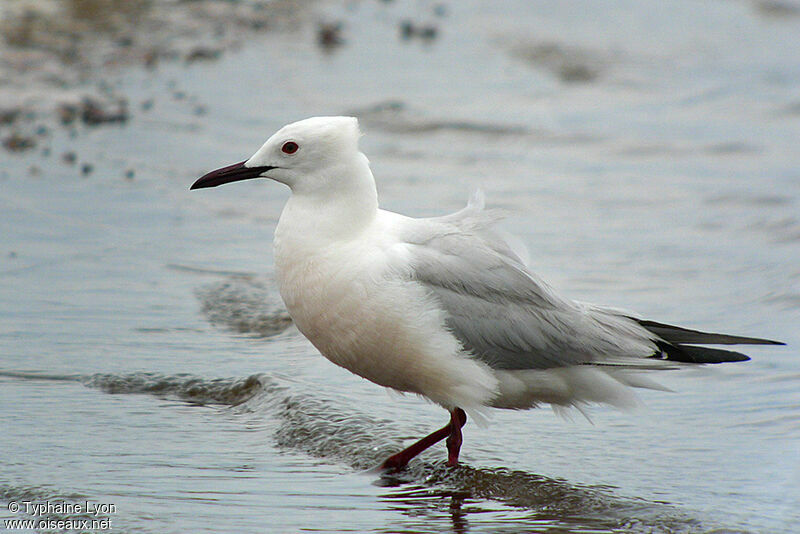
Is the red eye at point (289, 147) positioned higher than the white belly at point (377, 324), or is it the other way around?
the red eye at point (289, 147)

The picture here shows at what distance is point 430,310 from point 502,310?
0.37 meters

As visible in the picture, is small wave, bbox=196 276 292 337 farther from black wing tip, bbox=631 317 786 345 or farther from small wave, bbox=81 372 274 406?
black wing tip, bbox=631 317 786 345

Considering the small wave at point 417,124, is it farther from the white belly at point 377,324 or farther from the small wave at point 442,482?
the white belly at point 377,324

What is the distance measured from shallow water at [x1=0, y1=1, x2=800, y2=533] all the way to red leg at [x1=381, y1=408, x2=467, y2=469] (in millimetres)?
83

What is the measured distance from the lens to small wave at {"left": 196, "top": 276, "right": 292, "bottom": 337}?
7.12 meters

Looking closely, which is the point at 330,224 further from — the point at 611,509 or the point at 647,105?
the point at 647,105

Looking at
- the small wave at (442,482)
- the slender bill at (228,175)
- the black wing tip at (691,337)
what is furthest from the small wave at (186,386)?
the black wing tip at (691,337)

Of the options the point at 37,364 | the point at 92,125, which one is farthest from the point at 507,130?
the point at 37,364

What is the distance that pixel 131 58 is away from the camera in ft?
42.4

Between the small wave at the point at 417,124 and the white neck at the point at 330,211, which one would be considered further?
the small wave at the point at 417,124

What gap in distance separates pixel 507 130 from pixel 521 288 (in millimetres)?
6512

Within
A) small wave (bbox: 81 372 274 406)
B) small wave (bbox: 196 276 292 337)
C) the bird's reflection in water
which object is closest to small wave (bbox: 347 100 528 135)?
small wave (bbox: 196 276 292 337)

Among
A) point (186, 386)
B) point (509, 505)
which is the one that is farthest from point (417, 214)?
point (509, 505)

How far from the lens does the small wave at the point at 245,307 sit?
7117 millimetres
